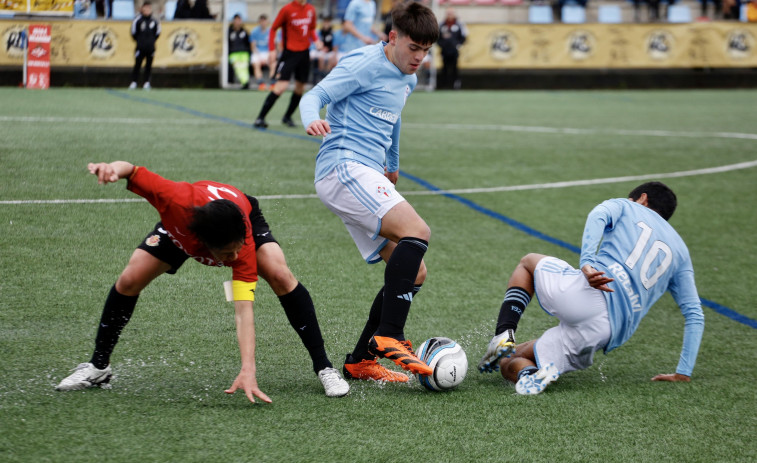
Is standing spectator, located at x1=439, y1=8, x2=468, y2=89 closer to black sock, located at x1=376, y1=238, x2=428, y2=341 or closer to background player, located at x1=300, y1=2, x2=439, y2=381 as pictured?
background player, located at x1=300, y1=2, x2=439, y2=381

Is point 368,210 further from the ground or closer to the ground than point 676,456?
further from the ground

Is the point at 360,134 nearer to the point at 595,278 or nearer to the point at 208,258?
the point at 208,258

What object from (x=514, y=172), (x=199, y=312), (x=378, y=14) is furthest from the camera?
(x=378, y=14)

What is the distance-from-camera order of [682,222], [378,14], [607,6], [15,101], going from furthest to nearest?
[607,6] < [378,14] < [15,101] < [682,222]

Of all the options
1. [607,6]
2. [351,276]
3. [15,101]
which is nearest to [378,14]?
[607,6]

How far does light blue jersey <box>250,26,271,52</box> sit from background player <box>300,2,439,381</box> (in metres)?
16.2

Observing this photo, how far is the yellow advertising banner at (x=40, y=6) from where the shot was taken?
657 inches

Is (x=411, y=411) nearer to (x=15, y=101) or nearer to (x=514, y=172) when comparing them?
(x=514, y=172)

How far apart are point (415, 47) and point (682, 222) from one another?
15.3 feet

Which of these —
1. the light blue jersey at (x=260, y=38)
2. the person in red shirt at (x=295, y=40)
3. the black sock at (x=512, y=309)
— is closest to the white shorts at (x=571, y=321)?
the black sock at (x=512, y=309)

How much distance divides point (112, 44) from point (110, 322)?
54.0 ft

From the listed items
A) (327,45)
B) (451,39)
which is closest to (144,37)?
(327,45)

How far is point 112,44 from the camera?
62.0ft

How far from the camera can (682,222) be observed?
314 inches
